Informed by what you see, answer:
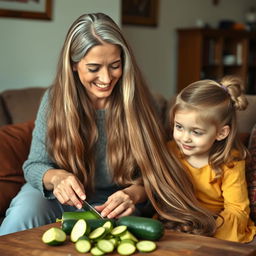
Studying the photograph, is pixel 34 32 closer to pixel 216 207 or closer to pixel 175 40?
pixel 216 207

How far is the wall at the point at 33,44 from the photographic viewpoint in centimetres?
339

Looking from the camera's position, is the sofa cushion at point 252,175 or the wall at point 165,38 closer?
the sofa cushion at point 252,175

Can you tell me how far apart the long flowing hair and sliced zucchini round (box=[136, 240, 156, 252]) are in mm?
495

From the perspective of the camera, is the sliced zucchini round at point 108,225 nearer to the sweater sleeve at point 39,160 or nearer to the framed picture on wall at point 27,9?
the sweater sleeve at point 39,160

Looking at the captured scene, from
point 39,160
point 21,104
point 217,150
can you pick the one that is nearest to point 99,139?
point 39,160

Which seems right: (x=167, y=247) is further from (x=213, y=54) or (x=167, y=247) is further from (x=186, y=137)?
(x=213, y=54)

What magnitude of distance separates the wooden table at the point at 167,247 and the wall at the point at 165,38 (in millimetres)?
3724

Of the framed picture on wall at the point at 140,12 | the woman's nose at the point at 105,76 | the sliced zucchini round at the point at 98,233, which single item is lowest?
the sliced zucchini round at the point at 98,233

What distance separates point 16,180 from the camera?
7.75 ft

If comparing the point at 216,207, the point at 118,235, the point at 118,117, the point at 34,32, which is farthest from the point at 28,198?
the point at 34,32

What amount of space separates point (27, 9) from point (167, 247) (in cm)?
245

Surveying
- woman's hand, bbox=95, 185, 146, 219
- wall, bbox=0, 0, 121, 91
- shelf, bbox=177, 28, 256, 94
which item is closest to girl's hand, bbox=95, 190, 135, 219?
woman's hand, bbox=95, 185, 146, 219

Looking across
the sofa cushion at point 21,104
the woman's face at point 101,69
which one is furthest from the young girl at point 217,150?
the sofa cushion at point 21,104

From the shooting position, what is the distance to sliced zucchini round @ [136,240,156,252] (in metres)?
1.39
